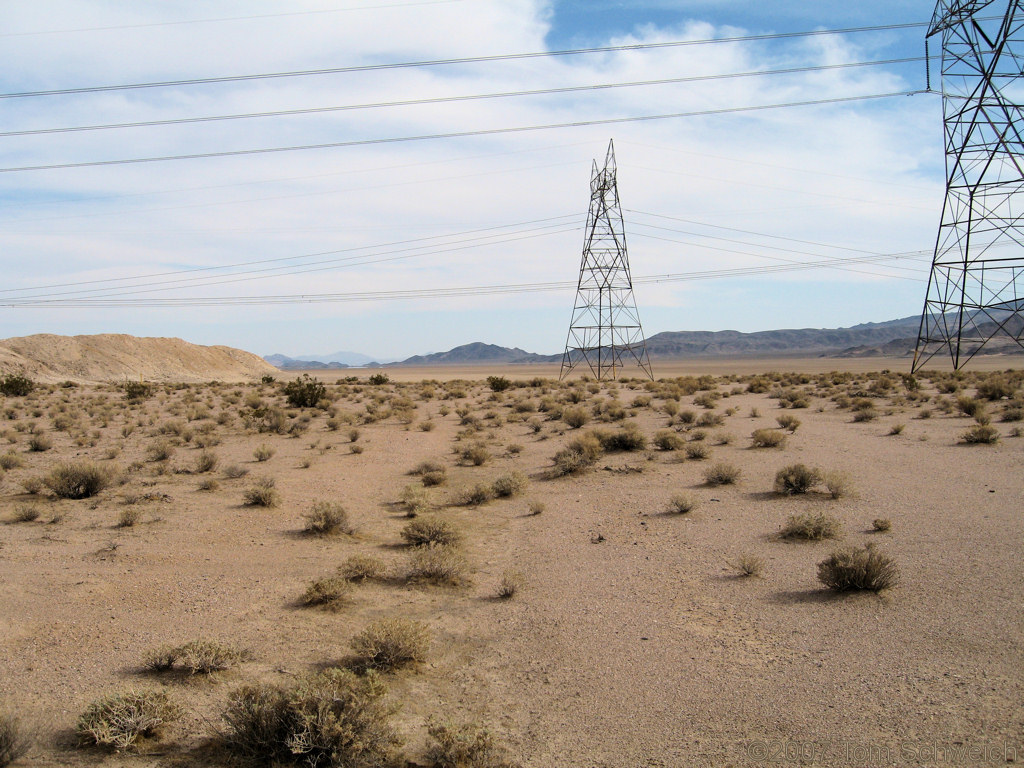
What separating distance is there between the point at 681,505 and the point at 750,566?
377 centimetres

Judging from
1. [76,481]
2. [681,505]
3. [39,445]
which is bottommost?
[681,505]

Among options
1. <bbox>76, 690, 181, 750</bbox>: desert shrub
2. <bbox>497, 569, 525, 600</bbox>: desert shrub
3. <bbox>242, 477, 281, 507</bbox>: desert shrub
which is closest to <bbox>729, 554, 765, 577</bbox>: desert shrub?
<bbox>497, 569, 525, 600</bbox>: desert shrub

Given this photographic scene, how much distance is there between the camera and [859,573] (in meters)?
8.61

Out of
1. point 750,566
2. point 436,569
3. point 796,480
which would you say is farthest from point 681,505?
point 436,569

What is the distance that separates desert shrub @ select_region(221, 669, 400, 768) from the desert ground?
0.31ft

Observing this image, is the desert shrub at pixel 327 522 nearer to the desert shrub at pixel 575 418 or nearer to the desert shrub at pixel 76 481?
the desert shrub at pixel 76 481

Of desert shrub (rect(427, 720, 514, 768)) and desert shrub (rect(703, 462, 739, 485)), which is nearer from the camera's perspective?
desert shrub (rect(427, 720, 514, 768))

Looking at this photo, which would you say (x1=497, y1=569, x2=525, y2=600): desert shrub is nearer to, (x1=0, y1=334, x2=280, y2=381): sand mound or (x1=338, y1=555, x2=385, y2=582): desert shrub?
(x1=338, y1=555, x2=385, y2=582): desert shrub

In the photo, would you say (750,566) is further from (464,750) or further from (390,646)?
(464,750)

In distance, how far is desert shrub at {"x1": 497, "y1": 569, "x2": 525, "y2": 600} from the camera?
30.2 ft

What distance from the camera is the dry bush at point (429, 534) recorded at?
11.6 metres

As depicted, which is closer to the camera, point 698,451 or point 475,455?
point 698,451

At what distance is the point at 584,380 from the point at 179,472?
128 ft

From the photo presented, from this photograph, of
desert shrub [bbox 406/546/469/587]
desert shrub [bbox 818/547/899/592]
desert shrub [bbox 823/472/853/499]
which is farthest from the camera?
desert shrub [bbox 823/472/853/499]
